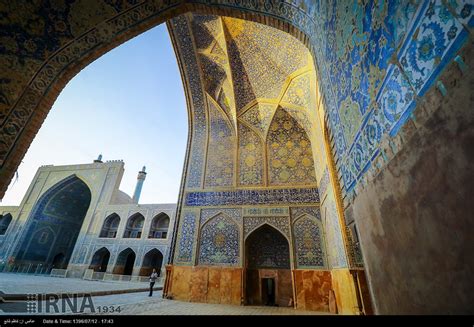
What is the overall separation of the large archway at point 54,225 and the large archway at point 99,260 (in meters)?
4.31

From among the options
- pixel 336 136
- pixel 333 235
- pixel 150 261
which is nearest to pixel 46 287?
pixel 333 235

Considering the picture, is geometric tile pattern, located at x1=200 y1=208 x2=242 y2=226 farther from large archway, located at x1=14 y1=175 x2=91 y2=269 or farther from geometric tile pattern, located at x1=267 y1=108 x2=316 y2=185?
large archway, located at x1=14 y1=175 x2=91 y2=269

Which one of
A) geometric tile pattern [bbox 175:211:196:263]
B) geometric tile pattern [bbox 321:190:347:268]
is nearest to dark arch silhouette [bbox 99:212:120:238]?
geometric tile pattern [bbox 175:211:196:263]

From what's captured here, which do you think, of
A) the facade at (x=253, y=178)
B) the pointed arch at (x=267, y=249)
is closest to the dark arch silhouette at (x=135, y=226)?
the facade at (x=253, y=178)

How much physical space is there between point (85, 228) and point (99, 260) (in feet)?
8.45

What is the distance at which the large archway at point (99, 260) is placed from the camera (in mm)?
15053

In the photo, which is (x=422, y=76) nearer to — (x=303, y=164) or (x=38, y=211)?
(x=303, y=164)

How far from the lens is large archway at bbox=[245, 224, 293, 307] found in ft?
19.0

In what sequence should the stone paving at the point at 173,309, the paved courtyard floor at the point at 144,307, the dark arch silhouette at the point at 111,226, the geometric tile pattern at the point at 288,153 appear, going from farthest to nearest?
the dark arch silhouette at the point at 111,226, the geometric tile pattern at the point at 288,153, the stone paving at the point at 173,309, the paved courtyard floor at the point at 144,307

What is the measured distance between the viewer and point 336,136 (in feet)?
6.24

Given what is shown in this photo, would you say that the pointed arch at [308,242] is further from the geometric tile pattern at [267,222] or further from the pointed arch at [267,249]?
the pointed arch at [267,249]

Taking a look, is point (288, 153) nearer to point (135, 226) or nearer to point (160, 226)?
point (160, 226)

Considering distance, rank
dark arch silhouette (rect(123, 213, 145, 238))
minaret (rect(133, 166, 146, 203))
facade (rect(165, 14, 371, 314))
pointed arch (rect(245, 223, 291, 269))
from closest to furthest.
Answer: facade (rect(165, 14, 371, 314)), pointed arch (rect(245, 223, 291, 269)), dark arch silhouette (rect(123, 213, 145, 238)), minaret (rect(133, 166, 146, 203))

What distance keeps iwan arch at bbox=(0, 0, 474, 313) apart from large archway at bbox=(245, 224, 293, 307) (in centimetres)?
6
